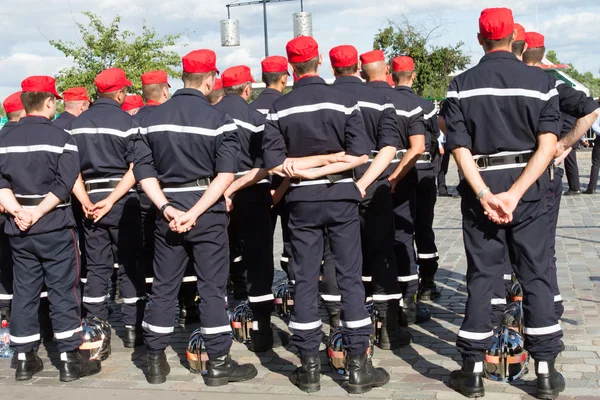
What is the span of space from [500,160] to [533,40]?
5.09 feet

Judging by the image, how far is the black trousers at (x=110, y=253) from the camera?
6664 millimetres

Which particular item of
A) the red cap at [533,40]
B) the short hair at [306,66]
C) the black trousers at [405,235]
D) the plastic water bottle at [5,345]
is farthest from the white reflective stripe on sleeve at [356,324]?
the plastic water bottle at [5,345]

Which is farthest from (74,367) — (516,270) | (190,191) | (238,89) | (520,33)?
(520,33)

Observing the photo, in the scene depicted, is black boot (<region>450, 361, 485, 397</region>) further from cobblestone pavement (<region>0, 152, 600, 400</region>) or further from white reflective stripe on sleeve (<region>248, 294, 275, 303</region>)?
white reflective stripe on sleeve (<region>248, 294, 275, 303</region>)

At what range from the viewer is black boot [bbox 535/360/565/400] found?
4863 mm

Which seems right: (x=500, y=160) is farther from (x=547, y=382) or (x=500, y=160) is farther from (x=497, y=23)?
(x=547, y=382)

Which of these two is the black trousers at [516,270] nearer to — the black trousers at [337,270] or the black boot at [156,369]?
the black trousers at [337,270]

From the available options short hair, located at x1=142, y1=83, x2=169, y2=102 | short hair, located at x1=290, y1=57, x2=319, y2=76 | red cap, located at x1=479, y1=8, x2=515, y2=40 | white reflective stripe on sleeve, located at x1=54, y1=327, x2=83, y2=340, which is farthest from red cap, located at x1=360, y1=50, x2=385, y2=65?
white reflective stripe on sleeve, located at x1=54, y1=327, x2=83, y2=340

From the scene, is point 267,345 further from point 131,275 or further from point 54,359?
point 54,359

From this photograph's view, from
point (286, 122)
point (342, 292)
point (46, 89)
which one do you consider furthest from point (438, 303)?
point (46, 89)

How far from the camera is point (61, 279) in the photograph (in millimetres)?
5871

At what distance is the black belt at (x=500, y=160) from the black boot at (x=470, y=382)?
4.19 ft

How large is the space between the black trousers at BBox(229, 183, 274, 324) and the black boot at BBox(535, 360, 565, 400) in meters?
2.33

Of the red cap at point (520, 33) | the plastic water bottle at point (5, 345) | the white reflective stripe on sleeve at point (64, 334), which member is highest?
the red cap at point (520, 33)
